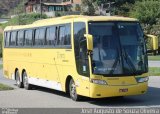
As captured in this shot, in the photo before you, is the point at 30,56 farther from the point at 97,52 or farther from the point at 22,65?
the point at 97,52

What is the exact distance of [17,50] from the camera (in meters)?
24.1

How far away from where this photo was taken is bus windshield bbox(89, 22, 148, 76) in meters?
15.8

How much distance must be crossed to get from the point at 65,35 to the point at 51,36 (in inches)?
61.6

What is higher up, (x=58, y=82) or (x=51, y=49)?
(x=51, y=49)

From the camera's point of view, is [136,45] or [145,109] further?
[136,45]

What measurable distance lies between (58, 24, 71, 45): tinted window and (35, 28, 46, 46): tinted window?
1.98m

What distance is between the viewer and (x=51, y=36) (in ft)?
63.4

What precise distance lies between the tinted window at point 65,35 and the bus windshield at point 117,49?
58.0 inches

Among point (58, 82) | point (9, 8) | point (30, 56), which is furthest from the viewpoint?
point (9, 8)

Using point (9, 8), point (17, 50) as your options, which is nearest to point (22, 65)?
point (17, 50)

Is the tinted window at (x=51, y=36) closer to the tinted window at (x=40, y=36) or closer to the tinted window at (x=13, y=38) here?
the tinted window at (x=40, y=36)

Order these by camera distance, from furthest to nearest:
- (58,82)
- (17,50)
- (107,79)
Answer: (17,50)
(58,82)
(107,79)

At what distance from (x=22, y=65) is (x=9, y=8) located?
159049mm

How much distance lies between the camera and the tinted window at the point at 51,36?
1902cm
